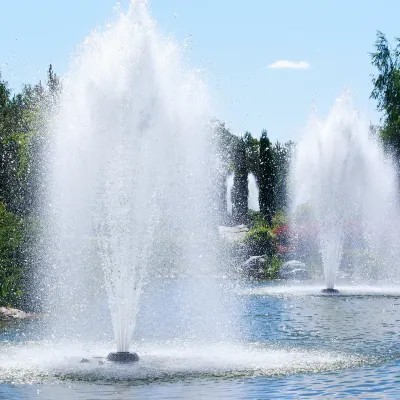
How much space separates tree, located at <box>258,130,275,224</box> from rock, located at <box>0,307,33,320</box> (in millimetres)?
43899

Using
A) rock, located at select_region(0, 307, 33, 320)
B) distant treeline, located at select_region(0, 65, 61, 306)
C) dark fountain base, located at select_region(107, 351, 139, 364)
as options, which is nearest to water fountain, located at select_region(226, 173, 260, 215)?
distant treeline, located at select_region(0, 65, 61, 306)

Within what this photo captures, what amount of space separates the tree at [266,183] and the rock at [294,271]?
2272cm

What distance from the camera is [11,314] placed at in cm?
2473

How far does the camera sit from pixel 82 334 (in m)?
21.1

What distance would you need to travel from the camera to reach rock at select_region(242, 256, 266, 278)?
45603mm

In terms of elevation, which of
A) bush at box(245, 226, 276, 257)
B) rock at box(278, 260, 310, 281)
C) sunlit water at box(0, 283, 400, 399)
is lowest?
sunlit water at box(0, 283, 400, 399)

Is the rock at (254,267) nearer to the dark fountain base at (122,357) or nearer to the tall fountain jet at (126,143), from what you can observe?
the tall fountain jet at (126,143)

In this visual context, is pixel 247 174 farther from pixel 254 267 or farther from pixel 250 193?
pixel 254 267

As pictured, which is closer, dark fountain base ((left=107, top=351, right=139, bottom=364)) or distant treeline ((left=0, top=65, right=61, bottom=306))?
dark fountain base ((left=107, top=351, right=139, bottom=364))

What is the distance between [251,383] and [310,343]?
17.6 feet

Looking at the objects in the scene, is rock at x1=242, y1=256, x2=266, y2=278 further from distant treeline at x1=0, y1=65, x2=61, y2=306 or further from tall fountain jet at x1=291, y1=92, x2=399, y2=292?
distant treeline at x1=0, y1=65, x2=61, y2=306

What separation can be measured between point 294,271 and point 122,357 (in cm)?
2889

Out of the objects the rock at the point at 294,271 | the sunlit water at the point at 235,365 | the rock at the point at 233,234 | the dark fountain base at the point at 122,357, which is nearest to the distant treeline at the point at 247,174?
the rock at the point at 233,234

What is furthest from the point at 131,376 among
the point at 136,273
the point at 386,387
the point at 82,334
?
the point at 82,334
